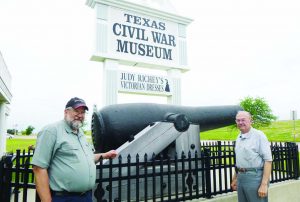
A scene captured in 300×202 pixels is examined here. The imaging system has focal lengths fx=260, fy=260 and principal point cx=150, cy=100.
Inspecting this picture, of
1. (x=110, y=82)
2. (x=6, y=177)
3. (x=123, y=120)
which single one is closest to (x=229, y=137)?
(x=110, y=82)

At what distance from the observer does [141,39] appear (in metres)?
8.86

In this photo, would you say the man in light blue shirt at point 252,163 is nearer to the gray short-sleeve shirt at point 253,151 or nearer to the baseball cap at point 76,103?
the gray short-sleeve shirt at point 253,151

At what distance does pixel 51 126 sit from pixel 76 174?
1.58 feet

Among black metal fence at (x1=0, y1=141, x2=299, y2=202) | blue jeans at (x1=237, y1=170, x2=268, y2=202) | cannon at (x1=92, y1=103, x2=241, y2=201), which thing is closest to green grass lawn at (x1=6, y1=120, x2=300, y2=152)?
cannon at (x1=92, y1=103, x2=241, y2=201)

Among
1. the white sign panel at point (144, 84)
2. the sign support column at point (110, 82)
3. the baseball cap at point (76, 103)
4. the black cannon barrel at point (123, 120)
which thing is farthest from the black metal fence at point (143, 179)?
the white sign panel at point (144, 84)

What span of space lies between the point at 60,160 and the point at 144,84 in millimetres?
6530

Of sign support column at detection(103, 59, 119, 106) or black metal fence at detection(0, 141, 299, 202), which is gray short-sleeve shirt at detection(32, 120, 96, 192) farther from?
sign support column at detection(103, 59, 119, 106)

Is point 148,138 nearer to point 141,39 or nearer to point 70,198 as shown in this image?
point 70,198

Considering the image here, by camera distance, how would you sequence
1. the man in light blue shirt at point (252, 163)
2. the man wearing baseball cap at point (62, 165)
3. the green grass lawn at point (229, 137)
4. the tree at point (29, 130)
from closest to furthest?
the man wearing baseball cap at point (62, 165) < the man in light blue shirt at point (252, 163) < the green grass lawn at point (229, 137) < the tree at point (29, 130)

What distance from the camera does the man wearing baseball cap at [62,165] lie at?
7.28ft

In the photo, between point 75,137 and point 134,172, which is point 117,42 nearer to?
point 134,172

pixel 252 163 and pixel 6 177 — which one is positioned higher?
pixel 252 163

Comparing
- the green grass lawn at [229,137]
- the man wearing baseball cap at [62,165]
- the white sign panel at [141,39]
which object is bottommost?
the green grass lawn at [229,137]

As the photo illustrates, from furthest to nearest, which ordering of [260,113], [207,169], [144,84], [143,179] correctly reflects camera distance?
1. [260,113]
2. [144,84]
3. [207,169]
4. [143,179]
